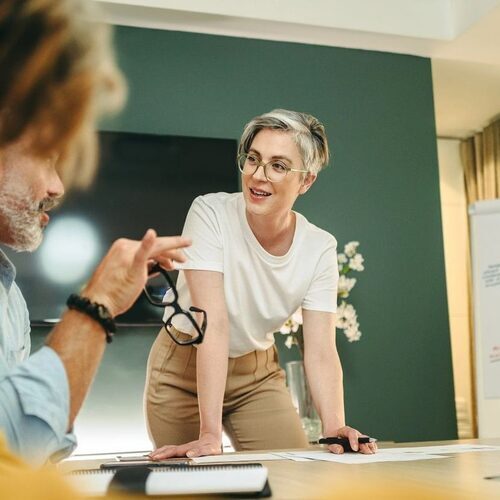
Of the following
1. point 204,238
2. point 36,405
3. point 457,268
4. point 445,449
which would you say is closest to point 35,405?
point 36,405

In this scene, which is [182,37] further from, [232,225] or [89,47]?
[89,47]

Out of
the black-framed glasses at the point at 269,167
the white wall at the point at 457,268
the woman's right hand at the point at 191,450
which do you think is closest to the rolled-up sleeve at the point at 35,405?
the woman's right hand at the point at 191,450

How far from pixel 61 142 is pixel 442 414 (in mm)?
3713

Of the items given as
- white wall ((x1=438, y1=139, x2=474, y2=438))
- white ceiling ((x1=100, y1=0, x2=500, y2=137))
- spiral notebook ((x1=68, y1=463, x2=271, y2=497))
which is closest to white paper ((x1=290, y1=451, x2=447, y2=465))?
spiral notebook ((x1=68, y1=463, x2=271, y2=497))

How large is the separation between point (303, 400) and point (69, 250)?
125 cm

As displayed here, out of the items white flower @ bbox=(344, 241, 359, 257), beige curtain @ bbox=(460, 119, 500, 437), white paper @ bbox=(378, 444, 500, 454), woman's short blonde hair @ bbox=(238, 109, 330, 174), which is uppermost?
beige curtain @ bbox=(460, 119, 500, 437)

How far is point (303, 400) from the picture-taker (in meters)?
3.39

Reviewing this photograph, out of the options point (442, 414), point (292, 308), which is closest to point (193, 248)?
point (292, 308)

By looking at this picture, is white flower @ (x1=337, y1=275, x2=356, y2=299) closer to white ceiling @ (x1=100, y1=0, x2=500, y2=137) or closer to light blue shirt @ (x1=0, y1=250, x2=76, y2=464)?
white ceiling @ (x1=100, y1=0, x2=500, y2=137)

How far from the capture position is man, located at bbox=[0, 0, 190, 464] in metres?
0.58

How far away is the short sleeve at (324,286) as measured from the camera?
7.04ft

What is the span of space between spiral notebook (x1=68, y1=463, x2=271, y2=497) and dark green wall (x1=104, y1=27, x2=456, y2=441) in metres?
2.91

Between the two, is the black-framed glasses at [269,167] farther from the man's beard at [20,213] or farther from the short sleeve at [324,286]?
the man's beard at [20,213]

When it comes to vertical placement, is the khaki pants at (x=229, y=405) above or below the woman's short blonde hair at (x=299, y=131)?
below
